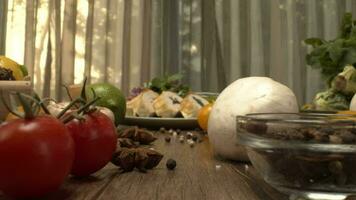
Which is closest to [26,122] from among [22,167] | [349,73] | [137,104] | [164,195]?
[22,167]

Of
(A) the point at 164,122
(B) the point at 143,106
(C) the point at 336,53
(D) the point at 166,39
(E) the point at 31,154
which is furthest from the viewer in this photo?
(D) the point at 166,39

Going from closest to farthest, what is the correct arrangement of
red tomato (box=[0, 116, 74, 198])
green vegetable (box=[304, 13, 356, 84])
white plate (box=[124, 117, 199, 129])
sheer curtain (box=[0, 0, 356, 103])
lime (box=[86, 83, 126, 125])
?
red tomato (box=[0, 116, 74, 198]) < lime (box=[86, 83, 126, 125]) < white plate (box=[124, 117, 199, 129]) < green vegetable (box=[304, 13, 356, 84]) < sheer curtain (box=[0, 0, 356, 103])

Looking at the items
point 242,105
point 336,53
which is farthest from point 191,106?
point 242,105

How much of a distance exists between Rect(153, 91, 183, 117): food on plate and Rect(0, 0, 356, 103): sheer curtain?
1.33 metres

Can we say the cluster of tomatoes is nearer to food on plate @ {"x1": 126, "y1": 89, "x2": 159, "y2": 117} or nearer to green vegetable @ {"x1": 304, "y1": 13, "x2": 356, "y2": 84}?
food on plate @ {"x1": 126, "y1": 89, "x2": 159, "y2": 117}

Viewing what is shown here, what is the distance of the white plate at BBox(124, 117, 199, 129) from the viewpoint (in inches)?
51.3

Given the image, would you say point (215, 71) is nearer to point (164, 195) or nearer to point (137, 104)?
point (137, 104)

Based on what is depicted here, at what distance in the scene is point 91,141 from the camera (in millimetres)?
493

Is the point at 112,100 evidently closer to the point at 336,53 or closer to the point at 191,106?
the point at 191,106

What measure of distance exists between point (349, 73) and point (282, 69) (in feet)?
4.40

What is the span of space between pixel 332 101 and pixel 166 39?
1524 millimetres

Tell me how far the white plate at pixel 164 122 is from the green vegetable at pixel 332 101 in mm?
401

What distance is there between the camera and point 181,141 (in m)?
1.00

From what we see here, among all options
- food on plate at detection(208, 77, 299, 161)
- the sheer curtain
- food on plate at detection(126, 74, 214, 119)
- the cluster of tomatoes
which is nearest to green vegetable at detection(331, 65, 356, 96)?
food on plate at detection(126, 74, 214, 119)
